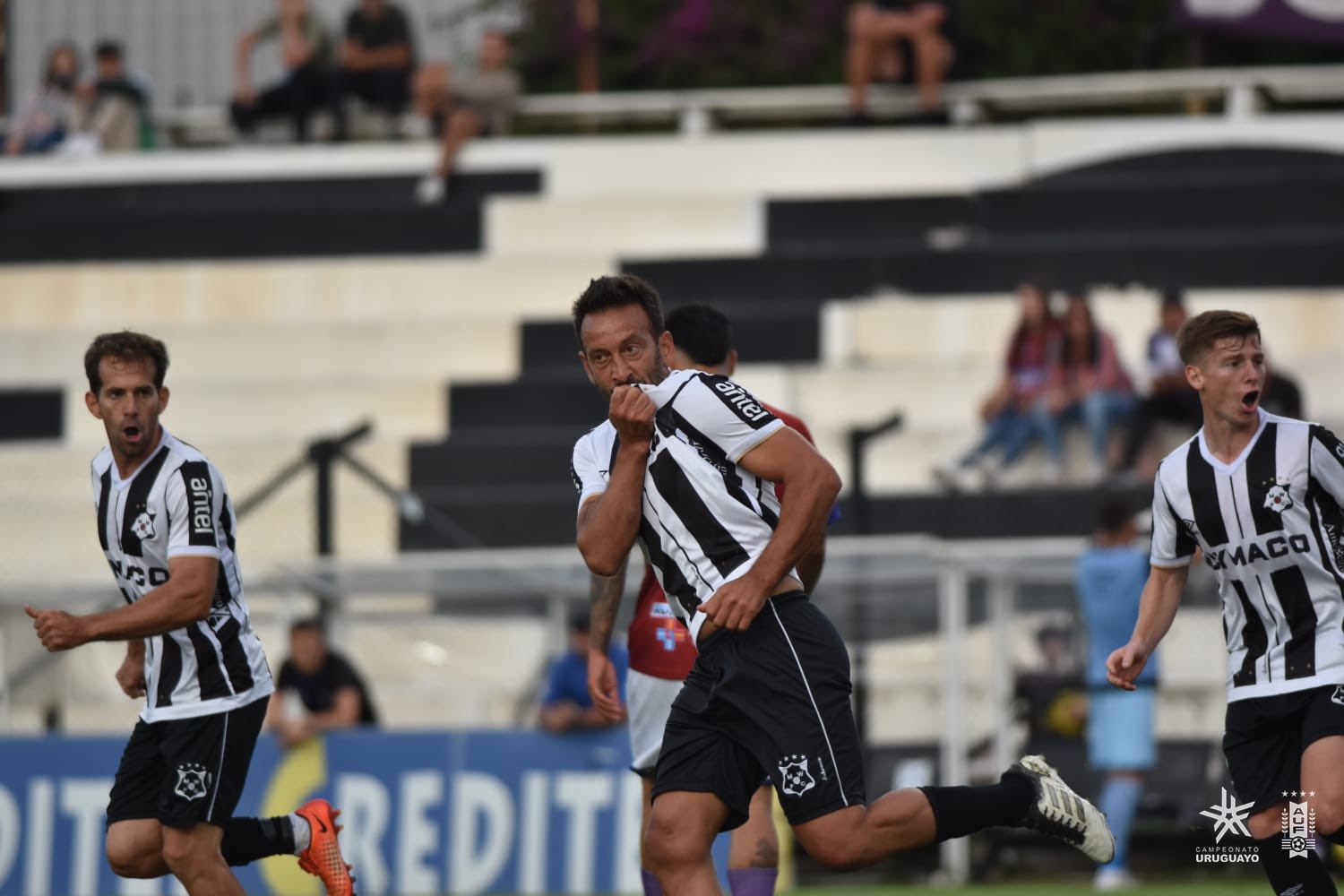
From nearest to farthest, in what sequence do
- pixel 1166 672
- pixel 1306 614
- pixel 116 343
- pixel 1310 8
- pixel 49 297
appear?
pixel 1306 614 → pixel 116 343 → pixel 1166 672 → pixel 1310 8 → pixel 49 297

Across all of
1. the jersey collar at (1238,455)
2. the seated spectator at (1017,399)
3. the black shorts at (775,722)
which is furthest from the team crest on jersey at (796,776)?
the seated spectator at (1017,399)

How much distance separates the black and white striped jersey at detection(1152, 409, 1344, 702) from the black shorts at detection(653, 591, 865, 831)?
136 centimetres

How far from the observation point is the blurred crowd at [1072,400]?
15094mm

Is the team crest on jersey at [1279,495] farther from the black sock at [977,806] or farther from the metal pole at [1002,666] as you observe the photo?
the metal pole at [1002,666]

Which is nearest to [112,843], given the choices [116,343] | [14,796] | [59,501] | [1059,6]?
[116,343]

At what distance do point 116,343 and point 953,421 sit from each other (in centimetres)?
1041

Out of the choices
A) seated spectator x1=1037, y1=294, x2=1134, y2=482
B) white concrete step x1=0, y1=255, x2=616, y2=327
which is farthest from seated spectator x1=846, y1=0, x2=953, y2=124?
seated spectator x1=1037, y1=294, x2=1134, y2=482

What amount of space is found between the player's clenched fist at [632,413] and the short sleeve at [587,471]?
45 cm

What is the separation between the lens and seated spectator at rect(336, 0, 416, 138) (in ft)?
68.8

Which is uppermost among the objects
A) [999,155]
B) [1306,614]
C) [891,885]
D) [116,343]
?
[999,155]

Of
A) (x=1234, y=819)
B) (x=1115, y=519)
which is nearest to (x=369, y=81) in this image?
(x=1115, y=519)

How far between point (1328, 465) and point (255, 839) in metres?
3.79

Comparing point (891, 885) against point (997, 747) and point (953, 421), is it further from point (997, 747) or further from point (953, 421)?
point (953, 421)

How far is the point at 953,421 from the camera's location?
17234mm
